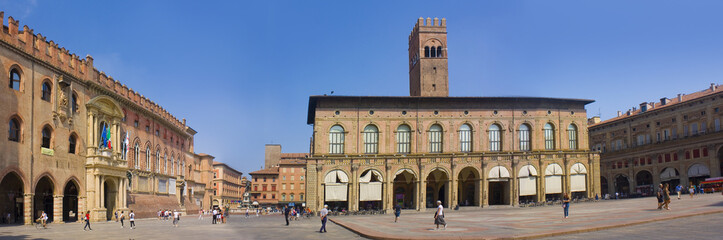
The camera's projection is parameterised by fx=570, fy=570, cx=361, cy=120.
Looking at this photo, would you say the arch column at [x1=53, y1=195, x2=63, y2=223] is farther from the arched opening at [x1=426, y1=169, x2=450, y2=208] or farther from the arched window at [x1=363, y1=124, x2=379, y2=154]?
the arched opening at [x1=426, y1=169, x2=450, y2=208]

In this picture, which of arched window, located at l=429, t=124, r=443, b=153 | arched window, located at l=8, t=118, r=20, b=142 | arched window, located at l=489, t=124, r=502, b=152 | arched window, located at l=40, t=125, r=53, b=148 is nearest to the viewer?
arched window, located at l=8, t=118, r=20, b=142

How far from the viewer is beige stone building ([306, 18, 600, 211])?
5634 centimetres

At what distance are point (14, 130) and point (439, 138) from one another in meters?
37.6

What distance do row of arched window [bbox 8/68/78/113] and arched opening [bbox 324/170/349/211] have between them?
23441 millimetres

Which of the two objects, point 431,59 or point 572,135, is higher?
point 431,59

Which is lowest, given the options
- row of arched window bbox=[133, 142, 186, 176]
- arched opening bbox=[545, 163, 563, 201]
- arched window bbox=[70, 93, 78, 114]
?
arched opening bbox=[545, 163, 563, 201]

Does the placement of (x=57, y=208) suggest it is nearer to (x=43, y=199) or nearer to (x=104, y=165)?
(x=43, y=199)

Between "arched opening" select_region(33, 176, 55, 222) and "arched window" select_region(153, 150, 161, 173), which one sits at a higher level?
"arched window" select_region(153, 150, 161, 173)

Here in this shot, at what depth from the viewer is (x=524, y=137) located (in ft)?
195

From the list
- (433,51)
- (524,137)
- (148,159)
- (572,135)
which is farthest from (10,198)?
(572,135)

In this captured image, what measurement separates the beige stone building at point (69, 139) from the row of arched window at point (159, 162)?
130 mm

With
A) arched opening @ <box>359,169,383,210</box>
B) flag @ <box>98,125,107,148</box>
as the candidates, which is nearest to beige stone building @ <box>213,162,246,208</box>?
arched opening @ <box>359,169,383,210</box>

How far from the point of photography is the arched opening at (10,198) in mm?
39000

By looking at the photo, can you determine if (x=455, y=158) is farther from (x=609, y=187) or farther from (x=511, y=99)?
(x=609, y=187)
